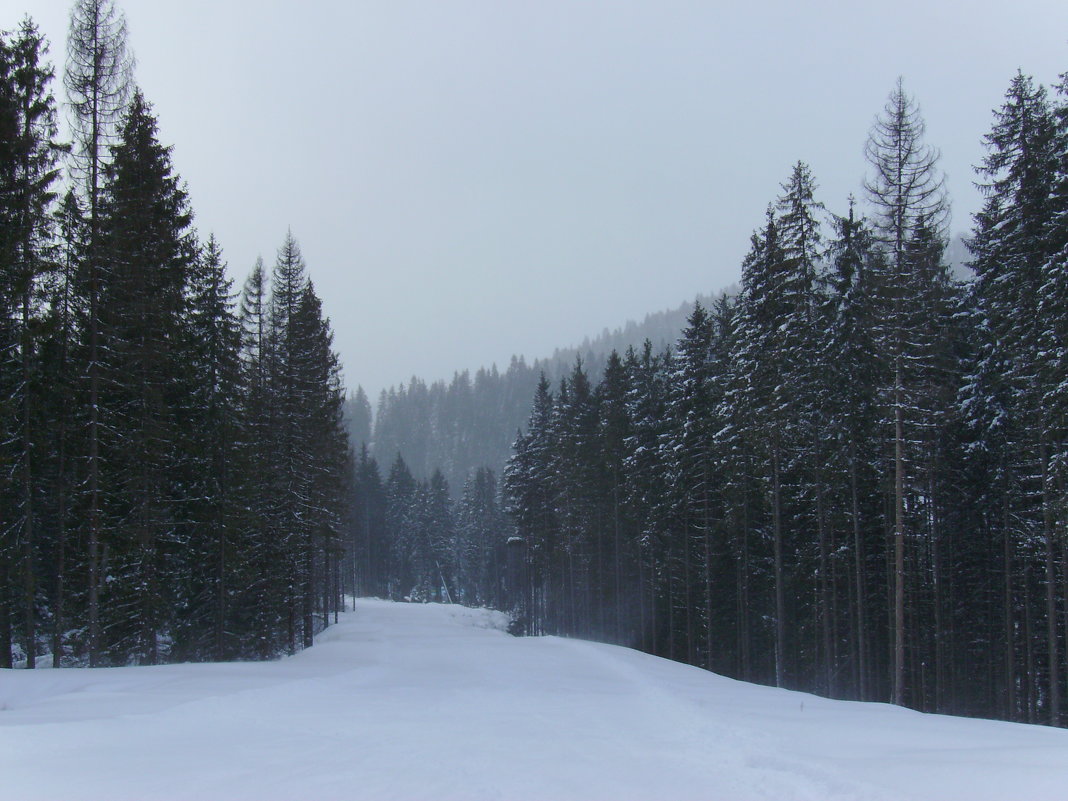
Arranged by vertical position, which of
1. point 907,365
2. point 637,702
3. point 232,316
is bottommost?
point 637,702

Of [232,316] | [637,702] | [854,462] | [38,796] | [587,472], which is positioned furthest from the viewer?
[587,472]

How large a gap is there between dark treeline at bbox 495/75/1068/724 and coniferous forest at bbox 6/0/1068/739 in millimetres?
130

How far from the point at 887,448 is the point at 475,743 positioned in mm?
17164

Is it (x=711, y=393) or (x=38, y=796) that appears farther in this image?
(x=711, y=393)

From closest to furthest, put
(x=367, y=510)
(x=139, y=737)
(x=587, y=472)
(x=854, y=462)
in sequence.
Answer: (x=139, y=737), (x=854, y=462), (x=587, y=472), (x=367, y=510)

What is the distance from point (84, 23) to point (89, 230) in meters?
5.71

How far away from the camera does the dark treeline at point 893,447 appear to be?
20.5 metres

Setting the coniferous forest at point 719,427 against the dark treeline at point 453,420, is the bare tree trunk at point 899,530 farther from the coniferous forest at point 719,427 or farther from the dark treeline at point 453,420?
the dark treeline at point 453,420

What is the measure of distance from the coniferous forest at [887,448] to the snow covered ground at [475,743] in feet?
31.4

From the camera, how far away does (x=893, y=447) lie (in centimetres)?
2219

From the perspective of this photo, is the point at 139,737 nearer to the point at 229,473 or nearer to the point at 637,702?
the point at 637,702

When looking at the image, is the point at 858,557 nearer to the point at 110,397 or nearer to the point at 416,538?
the point at 110,397

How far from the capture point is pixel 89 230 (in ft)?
64.6

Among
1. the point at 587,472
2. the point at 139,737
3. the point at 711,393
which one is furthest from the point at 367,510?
the point at 139,737
